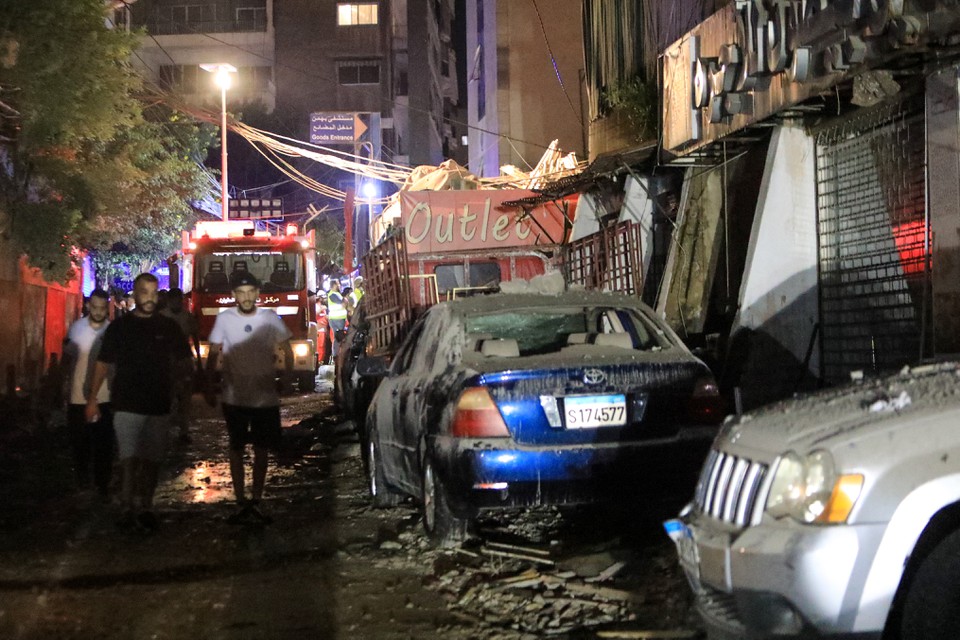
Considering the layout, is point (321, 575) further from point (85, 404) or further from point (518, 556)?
point (85, 404)

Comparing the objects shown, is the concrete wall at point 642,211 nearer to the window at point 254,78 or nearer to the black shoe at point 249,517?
the black shoe at point 249,517

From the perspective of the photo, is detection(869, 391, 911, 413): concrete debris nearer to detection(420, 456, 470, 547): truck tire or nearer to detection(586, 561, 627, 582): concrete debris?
detection(586, 561, 627, 582): concrete debris

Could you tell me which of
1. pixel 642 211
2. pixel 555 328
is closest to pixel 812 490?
pixel 555 328

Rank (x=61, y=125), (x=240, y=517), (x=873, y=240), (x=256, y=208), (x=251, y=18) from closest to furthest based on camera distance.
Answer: (x=240, y=517), (x=873, y=240), (x=61, y=125), (x=256, y=208), (x=251, y=18)

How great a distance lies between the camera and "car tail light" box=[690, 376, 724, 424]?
6.11 metres

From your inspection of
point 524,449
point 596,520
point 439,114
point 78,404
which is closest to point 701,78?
point 596,520

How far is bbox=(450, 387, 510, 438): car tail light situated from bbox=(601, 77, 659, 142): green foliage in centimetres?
879

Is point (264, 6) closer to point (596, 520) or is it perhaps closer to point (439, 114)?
point (439, 114)

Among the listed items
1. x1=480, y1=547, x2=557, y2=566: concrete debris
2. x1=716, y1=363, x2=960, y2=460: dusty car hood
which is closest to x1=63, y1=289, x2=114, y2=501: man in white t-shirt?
x1=480, y1=547, x2=557, y2=566: concrete debris

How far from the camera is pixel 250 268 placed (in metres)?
18.3

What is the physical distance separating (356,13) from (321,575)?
53.9 m

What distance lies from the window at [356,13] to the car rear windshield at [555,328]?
51249mm

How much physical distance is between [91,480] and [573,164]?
999 centimetres

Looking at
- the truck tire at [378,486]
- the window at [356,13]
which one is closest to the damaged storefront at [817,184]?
the truck tire at [378,486]
